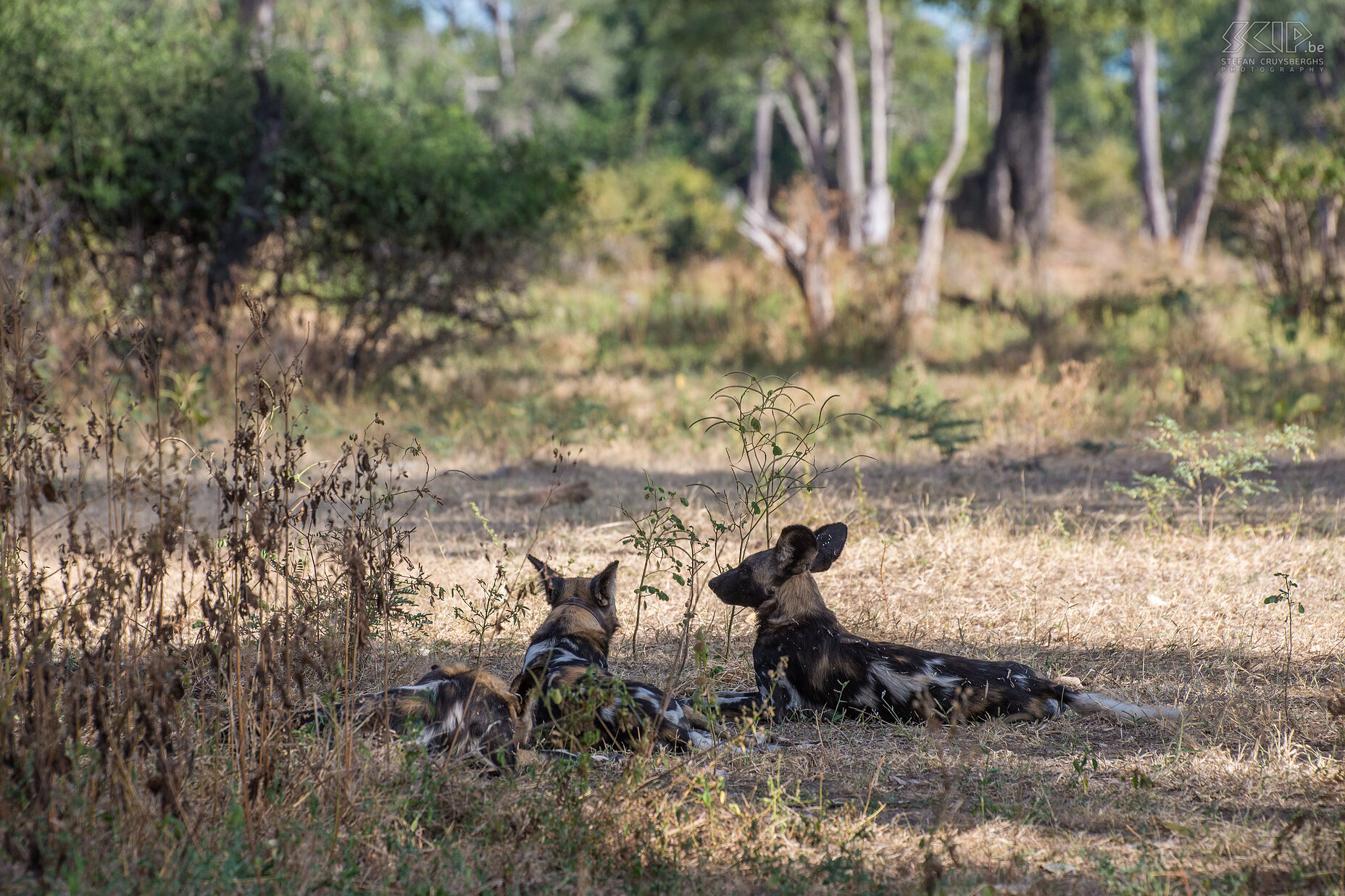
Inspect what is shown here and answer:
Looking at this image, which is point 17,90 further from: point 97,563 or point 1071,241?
point 1071,241

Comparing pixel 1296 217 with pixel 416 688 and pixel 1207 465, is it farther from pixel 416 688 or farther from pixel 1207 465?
pixel 416 688

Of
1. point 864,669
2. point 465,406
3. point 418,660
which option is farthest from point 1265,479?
point 465,406

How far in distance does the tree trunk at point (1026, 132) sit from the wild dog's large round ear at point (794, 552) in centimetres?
1831

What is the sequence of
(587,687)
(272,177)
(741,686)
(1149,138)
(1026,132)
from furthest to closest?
1. (1149,138)
2. (1026,132)
3. (272,177)
4. (741,686)
5. (587,687)

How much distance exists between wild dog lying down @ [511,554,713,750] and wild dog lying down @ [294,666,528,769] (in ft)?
0.39

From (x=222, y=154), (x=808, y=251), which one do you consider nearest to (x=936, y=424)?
(x=808, y=251)

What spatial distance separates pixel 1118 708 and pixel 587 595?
2200mm

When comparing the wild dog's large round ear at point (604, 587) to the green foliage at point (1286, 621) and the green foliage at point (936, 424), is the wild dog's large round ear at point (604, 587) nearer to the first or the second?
the green foliage at point (1286, 621)

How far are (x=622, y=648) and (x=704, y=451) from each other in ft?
14.9

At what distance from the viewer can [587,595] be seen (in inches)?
195

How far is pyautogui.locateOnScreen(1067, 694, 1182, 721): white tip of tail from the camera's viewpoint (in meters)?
4.43

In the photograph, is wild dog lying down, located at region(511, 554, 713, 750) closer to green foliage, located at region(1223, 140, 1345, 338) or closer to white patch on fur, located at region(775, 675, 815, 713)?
white patch on fur, located at region(775, 675, 815, 713)

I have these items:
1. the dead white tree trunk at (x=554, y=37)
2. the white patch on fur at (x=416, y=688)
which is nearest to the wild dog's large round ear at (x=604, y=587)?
the white patch on fur at (x=416, y=688)

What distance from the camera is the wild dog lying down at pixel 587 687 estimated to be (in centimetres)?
365
